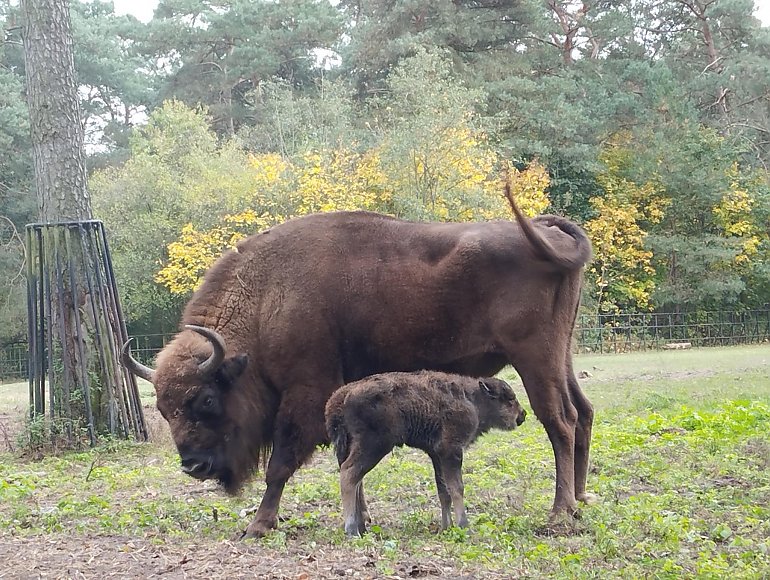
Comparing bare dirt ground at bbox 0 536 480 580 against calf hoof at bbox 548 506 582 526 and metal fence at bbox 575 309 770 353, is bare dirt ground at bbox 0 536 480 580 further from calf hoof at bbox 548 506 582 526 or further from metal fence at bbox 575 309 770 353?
metal fence at bbox 575 309 770 353

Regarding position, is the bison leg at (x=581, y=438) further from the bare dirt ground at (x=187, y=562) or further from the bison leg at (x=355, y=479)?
the bare dirt ground at (x=187, y=562)

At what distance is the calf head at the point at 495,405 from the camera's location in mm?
6805

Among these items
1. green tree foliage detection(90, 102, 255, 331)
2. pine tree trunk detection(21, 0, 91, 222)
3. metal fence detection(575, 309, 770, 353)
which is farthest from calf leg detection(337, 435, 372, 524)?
metal fence detection(575, 309, 770, 353)

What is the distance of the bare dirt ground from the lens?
15.9 feet


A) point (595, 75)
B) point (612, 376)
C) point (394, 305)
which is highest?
point (595, 75)

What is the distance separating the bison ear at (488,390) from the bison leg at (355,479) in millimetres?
958

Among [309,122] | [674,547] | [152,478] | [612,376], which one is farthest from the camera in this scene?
[309,122]

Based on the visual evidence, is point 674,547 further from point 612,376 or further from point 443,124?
point 443,124

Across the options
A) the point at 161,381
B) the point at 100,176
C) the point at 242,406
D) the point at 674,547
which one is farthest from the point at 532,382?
the point at 100,176

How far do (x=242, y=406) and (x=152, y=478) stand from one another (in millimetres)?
2425

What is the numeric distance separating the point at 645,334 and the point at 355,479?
3015 cm

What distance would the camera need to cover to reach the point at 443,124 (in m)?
26.9

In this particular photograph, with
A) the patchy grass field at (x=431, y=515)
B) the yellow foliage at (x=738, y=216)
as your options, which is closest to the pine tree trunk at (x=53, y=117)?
the patchy grass field at (x=431, y=515)

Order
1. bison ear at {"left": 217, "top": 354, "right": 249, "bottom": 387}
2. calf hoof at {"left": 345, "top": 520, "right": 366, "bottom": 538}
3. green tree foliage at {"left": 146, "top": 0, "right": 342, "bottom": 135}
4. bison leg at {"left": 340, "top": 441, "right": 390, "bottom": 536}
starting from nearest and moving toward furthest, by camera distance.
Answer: calf hoof at {"left": 345, "top": 520, "right": 366, "bottom": 538} < bison leg at {"left": 340, "top": 441, "right": 390, "bottom": 536} < bison ear at {"left": 217, "top": 354, "right": 249, "bottom": 387} < green tree foliage at {"left": 146, "top": 0, "right": 342, "bottom": 135}
